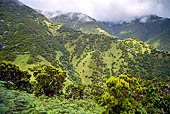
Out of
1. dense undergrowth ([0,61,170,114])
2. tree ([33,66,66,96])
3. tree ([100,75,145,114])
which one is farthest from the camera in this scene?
tree ([33,66,66,96])

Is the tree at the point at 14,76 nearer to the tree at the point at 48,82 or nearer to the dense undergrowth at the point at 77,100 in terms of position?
the dense undergrowth at the point at 77,100

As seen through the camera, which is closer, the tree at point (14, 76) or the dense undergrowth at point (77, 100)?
the dense undergrowth at point (77, 100)

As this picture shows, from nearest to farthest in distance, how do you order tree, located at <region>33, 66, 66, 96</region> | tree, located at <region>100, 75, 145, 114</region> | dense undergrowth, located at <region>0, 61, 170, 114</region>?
dense undergrowth, located at <region>0, 61, 170, 114</region> < tree, located at <region>100, 75, 145, 114</region> < tree, located at <region>33, 66, 66, 96</region>

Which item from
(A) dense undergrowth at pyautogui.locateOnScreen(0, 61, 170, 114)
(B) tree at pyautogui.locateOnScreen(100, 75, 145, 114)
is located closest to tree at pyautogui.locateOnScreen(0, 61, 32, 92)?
(A) dense undergrowth at pyautogui.locateOnScreen(0, 61, 170, 114)

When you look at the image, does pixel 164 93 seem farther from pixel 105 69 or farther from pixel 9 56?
pixel 105 69

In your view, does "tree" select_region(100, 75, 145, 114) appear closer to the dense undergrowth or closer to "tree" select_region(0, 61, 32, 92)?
the dense undergrowth

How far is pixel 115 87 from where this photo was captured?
2539 cm

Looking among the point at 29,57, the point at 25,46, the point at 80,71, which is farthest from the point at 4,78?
the point at 80,71

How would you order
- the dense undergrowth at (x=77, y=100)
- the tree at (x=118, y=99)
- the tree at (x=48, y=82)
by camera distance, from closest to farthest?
the dense undergrowth at (x=77, y=100) → the tree at (x=118, y=99) → the tree at (x=48, y=82)

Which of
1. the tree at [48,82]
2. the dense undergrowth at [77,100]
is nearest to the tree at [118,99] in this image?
the dense undergrowth at [77,100]

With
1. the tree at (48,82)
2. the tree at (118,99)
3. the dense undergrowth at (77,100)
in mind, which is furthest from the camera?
the tree at (48,82)

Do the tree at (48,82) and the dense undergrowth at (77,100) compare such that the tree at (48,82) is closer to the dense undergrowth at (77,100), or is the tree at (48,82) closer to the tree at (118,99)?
the dense undergrowth at (77,100)

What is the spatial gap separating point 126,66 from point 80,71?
7067cm

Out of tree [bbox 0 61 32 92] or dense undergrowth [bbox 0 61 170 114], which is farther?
tree [bbox 0 61 32 92]
